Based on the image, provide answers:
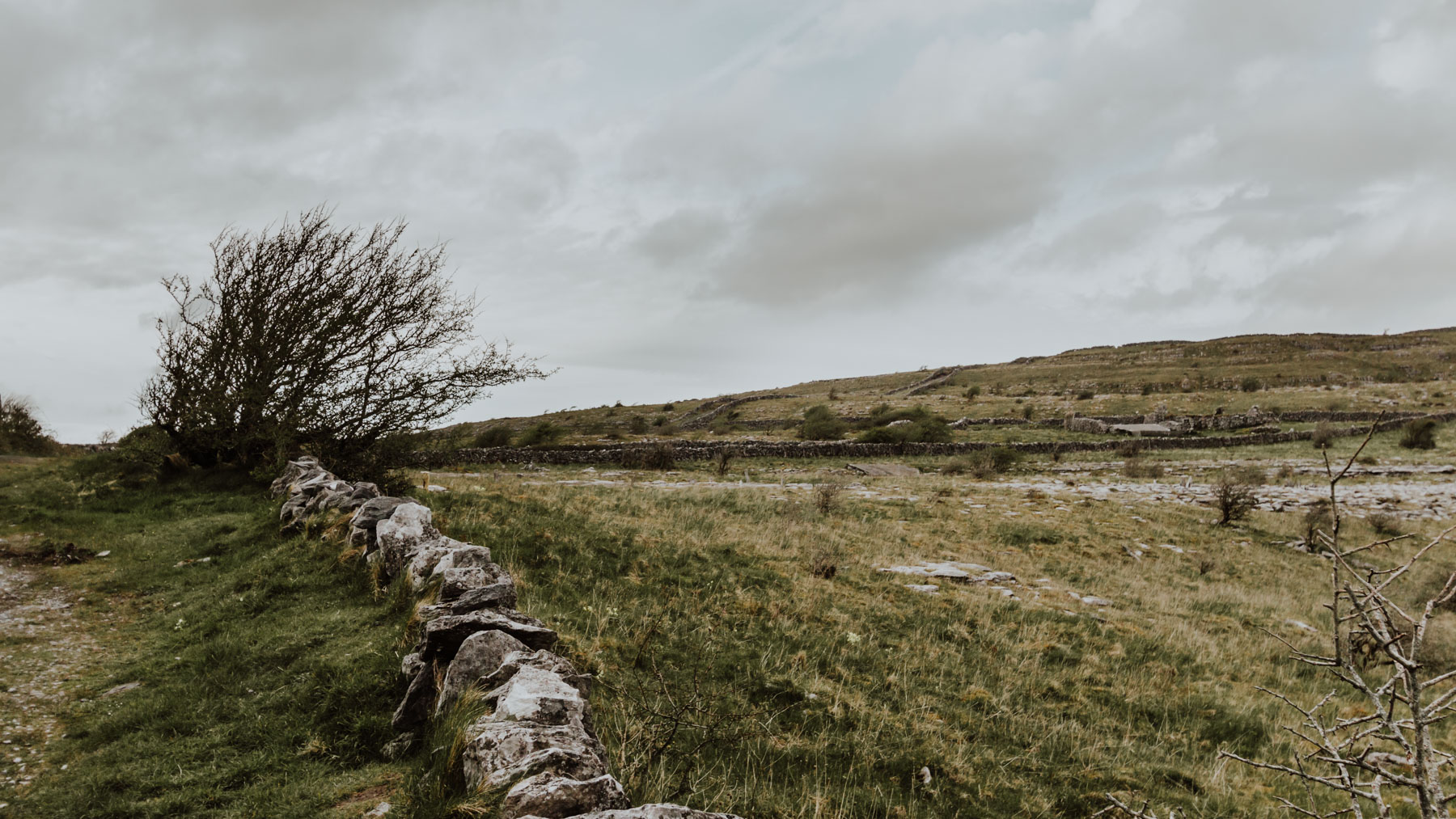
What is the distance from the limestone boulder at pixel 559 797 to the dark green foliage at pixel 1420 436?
47669 mm

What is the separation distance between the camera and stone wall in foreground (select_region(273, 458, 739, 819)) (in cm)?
355

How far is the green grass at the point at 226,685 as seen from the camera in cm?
473

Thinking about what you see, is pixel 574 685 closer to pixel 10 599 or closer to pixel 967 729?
pixel 967 729

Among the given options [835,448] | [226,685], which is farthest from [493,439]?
[226,685]

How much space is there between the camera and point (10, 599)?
8.89 metres

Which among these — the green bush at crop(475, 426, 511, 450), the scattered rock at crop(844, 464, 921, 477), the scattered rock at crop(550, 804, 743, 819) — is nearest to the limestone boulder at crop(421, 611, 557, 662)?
the scattered rock at crop(550, 804, 743, 819)

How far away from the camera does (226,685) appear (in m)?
6.36

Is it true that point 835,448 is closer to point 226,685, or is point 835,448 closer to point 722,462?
point 722,462

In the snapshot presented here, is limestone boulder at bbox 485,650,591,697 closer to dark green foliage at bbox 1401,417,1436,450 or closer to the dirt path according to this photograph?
the dirt path

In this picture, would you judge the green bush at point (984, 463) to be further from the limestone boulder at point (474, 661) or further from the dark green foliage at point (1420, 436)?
the limestone boulder at point (474, 661)

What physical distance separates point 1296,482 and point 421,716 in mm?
33466

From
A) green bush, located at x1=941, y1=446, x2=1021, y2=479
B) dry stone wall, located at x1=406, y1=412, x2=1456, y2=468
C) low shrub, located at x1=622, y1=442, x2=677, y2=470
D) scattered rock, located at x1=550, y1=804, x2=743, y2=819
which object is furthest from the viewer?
dry stone wall, located at x1=406, y1=412, x2=1456, y2=468

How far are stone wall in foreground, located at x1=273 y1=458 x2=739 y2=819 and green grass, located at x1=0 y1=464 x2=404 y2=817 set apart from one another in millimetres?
459

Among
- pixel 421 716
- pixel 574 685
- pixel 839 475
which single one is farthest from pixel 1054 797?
pixel 839 475
